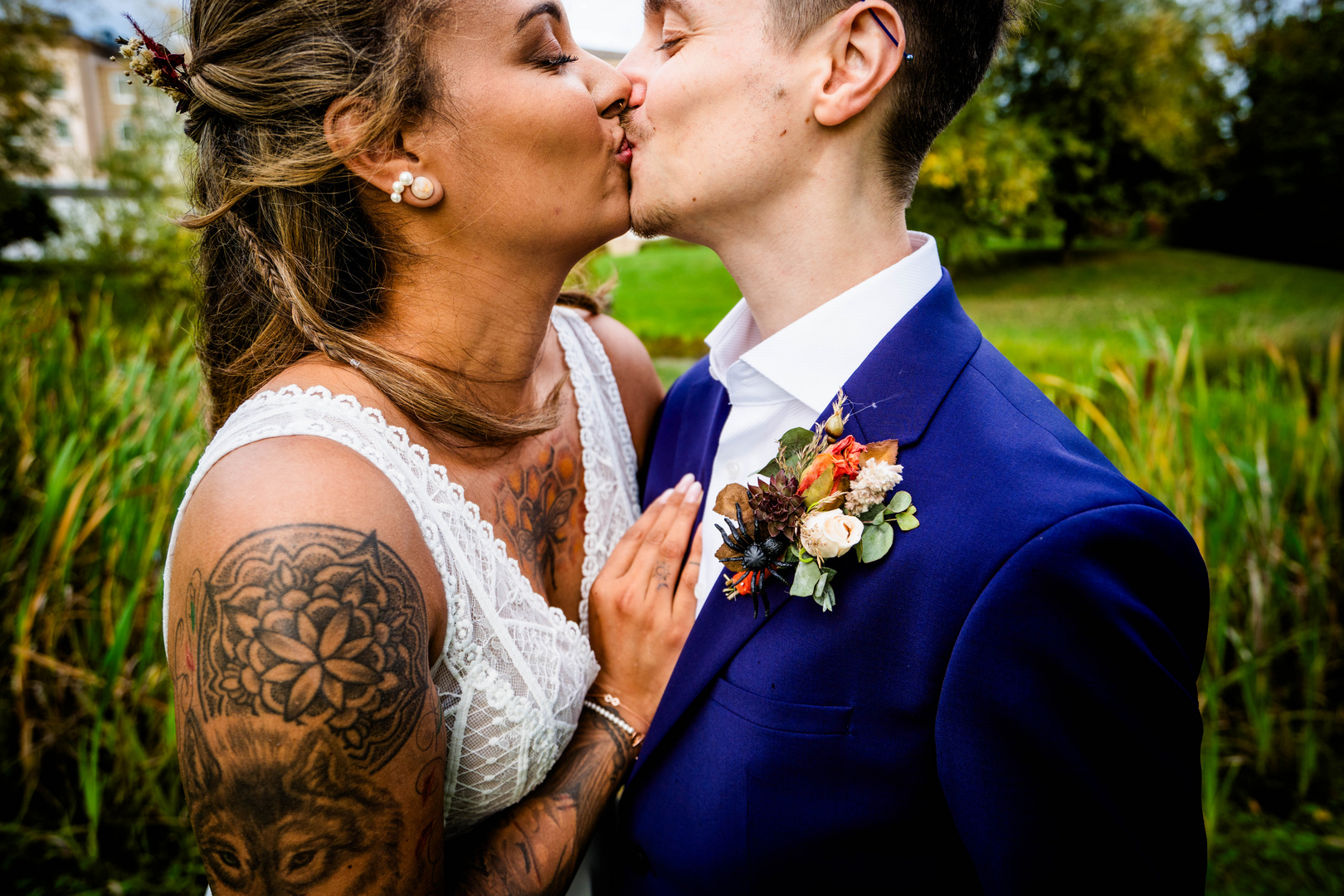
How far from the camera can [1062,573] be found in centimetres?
146

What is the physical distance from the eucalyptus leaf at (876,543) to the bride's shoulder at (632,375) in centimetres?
143

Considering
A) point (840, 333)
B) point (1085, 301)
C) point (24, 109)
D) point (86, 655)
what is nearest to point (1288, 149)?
point (1085, 301)

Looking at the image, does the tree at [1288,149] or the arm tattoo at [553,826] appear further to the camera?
the tree at [1288,149]

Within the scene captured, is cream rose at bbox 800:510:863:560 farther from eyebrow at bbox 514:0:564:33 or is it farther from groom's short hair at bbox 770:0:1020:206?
eyebrow at bbox 514:0:564:33

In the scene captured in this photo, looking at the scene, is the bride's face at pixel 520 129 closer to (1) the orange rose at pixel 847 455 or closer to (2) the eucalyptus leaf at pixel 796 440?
(2) the eucalyptus leaf at pixel 796 440

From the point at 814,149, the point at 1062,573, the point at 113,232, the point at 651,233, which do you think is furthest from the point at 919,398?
the point at 113,232

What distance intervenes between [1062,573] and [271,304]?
6.41 feet

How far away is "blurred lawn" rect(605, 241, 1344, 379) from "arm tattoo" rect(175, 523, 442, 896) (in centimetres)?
446

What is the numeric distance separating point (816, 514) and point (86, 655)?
3873mm

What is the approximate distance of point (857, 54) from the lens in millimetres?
1999

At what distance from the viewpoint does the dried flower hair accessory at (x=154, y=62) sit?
192cm

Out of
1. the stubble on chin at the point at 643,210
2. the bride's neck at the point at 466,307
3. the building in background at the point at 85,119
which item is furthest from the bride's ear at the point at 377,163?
the building in background at the point at 85,119

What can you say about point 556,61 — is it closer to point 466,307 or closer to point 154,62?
point 466,307

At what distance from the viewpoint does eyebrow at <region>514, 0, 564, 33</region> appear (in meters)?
1.96
